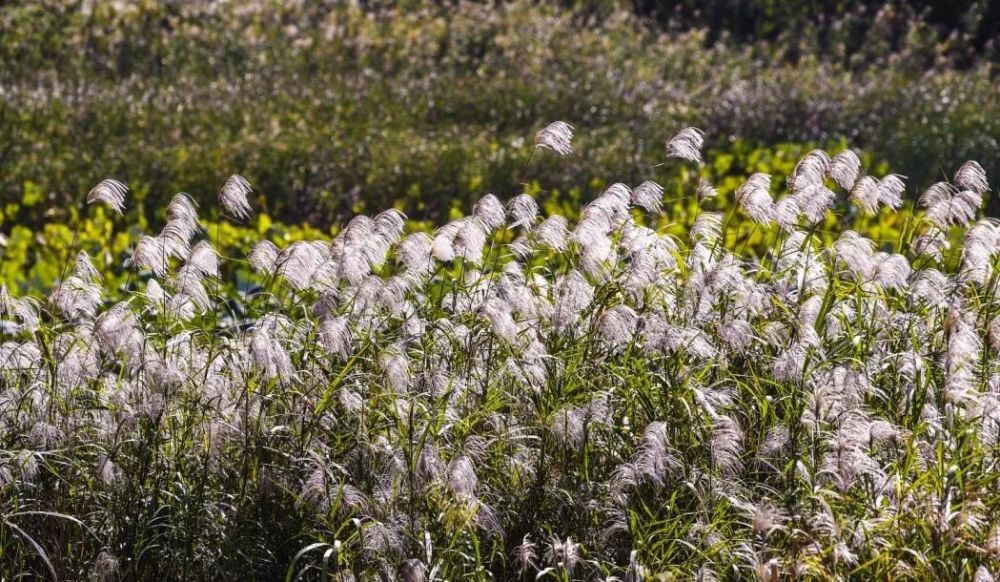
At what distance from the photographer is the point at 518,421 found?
376 cm

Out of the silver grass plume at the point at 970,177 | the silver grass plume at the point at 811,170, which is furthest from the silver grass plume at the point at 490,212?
the silver grass plume at the point at 970,177

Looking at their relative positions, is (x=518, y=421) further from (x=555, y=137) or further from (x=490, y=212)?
(x=555, y=137)

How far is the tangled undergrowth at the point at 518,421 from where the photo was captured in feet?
10.7

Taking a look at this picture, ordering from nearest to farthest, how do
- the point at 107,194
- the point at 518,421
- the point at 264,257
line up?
the point at 107,194, the point at 264,257, the point at 518,421

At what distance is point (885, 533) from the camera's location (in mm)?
3197

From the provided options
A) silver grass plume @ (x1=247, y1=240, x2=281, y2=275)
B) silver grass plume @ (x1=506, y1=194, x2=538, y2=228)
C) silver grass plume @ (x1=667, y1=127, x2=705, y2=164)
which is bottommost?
silver grass plume @ (x1=247, y1=240, x2=281, y2=275)

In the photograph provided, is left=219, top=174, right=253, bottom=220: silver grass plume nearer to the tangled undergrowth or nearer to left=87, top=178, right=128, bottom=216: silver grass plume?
the tangled undergrowth

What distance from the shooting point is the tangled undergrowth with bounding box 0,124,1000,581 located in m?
3.25

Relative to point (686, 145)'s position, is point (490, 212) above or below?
below

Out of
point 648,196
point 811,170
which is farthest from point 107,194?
point 811,170

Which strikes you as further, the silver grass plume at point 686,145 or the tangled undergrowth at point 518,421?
the silver grass plume at point 686,145

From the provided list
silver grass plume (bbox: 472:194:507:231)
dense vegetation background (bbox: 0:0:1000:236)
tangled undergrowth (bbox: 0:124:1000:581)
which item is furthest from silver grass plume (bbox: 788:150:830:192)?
dense vegetation background (bbox: 0:0:1000:236)

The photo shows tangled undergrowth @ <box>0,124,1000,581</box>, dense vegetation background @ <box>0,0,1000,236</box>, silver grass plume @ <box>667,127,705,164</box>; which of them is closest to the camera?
tangled undergrowth @ <box>0,124,1000,581</box>

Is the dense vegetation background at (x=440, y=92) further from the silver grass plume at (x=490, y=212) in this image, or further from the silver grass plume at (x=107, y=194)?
the silver grass plume at (x=107, y=194)
